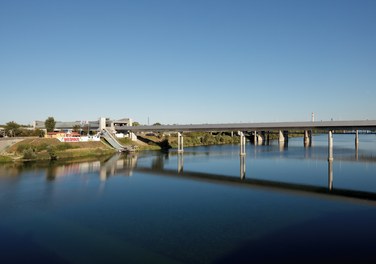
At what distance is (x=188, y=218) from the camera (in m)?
22.5

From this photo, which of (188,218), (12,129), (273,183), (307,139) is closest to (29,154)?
(12,129)

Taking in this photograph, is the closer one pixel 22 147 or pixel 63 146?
pixel 22 147

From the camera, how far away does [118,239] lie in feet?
59.9

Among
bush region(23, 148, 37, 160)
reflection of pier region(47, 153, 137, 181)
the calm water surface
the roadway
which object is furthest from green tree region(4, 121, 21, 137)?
the calm water surface

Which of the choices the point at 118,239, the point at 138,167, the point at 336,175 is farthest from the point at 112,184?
the point at 336,175

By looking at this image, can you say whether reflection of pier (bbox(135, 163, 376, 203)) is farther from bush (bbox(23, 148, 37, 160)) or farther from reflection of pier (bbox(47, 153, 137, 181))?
bush (bbox(23, 148, 37, 160))

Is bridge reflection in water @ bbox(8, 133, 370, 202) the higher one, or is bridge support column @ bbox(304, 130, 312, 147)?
bridge support column @ bbox(304, 130, 312, 147)

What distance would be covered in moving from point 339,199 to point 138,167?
32403 mm

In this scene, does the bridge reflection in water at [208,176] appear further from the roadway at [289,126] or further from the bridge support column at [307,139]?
the bridge support column at [307,139]

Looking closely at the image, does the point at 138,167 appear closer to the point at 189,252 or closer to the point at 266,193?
the point at 266,193

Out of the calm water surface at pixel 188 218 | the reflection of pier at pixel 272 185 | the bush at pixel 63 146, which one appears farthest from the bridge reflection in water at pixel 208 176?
the bush at pixel 63 146

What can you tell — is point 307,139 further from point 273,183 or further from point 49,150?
point 49,150

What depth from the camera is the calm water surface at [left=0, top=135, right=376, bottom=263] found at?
16328 millimetres

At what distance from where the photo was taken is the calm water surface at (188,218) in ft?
53.6
